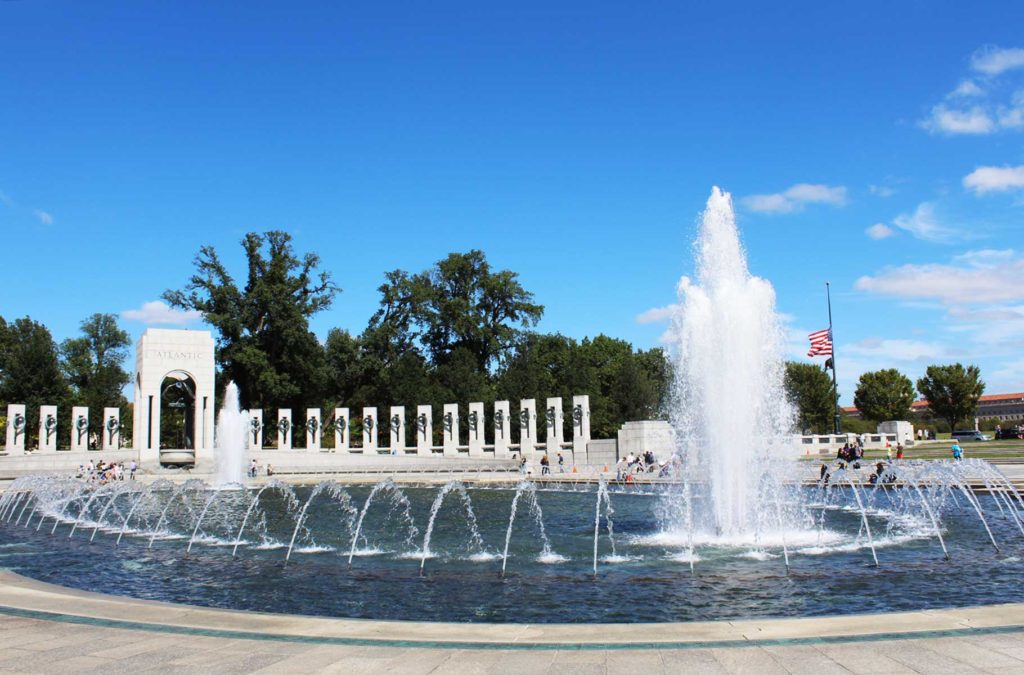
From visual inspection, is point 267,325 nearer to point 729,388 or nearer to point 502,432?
point 502,432

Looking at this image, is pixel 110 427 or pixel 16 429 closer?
pixel 16 429

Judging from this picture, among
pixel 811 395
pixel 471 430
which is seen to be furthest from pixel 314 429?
pixel 811 395

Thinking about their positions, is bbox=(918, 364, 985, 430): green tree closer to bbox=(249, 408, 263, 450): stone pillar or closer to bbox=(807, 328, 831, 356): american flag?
bbox=(807, 328, 831, 356): american flag

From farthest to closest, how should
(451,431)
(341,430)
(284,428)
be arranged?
1. (284,428)
2. (341,430)
3. (451,431)

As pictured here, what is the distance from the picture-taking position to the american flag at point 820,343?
4353 centimetres

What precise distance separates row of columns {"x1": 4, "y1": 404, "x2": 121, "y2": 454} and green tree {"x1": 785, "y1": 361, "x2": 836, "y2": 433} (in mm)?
64952

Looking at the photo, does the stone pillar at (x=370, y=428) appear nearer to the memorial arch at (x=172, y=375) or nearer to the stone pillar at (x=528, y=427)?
the memorial arch at (x=172, y=375)

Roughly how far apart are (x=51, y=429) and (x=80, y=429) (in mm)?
2086

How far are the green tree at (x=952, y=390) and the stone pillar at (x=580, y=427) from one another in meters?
59.1

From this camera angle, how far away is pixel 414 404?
60625 mm

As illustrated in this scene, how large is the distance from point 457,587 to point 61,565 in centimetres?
813

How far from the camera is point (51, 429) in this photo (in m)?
48.8

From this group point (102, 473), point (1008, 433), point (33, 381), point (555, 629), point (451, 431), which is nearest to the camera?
point (555, 629)

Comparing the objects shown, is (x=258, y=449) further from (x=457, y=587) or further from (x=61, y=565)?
(x=457, y=587)
